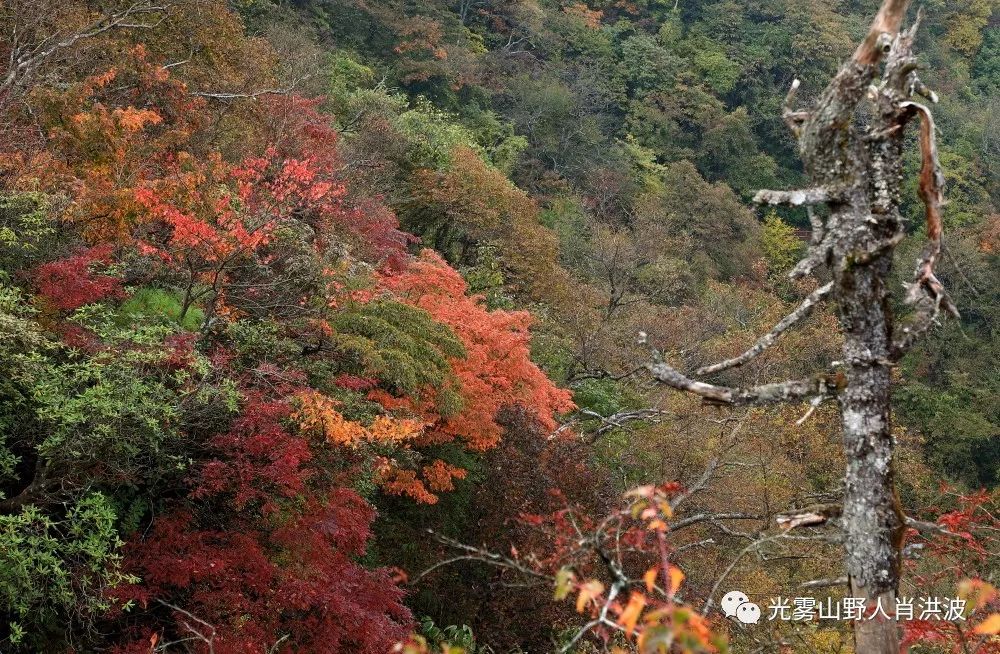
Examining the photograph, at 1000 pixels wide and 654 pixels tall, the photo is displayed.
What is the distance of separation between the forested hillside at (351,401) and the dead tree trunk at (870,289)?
6.7 inches

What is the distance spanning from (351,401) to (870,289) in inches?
242

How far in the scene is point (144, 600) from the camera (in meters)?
6.50

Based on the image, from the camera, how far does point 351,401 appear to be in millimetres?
9023

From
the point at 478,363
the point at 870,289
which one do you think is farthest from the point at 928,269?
the point at 478,363

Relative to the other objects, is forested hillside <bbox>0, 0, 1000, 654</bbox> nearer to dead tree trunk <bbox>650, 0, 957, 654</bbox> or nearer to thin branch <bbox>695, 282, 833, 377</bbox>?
dead tree trunk <bbox>650, 0, 957, 654</bbox>

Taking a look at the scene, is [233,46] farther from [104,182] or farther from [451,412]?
[451,412]

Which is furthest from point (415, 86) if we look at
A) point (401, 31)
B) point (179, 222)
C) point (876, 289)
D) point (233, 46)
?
point (876, 289)

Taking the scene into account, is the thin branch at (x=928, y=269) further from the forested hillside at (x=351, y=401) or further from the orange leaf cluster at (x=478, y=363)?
the orange leaf cluster at (x=478, y=363)

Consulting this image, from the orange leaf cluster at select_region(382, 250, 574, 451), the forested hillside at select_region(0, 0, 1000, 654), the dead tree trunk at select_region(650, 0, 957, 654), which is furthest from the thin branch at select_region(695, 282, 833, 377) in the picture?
the orange leaf cluster at select_region(382, 250, 574, 451)

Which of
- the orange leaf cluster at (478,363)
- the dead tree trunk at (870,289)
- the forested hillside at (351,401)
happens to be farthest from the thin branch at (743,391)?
the orange leaf cluster at (478,363)

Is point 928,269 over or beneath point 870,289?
over

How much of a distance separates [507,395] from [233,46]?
8256 mm

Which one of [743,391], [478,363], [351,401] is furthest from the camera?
[478,363]

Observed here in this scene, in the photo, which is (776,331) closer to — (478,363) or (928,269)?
(928,269)
